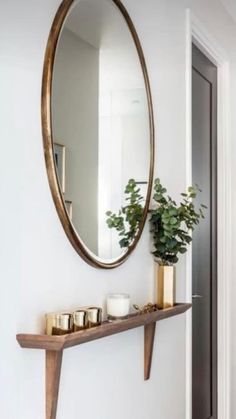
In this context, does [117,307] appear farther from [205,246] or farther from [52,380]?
[205,246]

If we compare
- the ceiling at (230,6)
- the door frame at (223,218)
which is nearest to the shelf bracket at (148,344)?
the door frame at (223,218)

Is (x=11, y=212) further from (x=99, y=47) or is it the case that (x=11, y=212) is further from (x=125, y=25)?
(x=125, y=25)

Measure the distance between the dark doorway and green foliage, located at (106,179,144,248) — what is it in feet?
3.33

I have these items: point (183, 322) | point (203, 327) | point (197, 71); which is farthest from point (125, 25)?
point (203, 327)

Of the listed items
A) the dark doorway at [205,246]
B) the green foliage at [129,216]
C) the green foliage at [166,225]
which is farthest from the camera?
the dark doorway at [205,246]

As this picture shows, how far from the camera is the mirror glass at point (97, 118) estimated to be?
69.6 inches

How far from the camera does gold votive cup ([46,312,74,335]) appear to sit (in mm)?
1578

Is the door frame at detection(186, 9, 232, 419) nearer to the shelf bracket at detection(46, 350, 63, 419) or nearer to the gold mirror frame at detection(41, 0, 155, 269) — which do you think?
the gold mirror frame at detection(41, 0, 155, 269)

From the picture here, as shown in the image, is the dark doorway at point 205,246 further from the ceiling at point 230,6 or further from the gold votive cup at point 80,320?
the gold votive cup at point 80,320

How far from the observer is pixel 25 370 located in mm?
1528

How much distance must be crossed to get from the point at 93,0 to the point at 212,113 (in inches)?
68.8

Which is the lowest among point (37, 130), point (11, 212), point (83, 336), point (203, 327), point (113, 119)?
point (203, 327)

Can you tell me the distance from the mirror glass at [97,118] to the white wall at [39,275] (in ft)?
0.32

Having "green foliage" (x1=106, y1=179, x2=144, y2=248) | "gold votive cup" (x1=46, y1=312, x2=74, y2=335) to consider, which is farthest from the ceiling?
"gold votive cup" (x1=46, y1=312, x2=74, y2=335)
